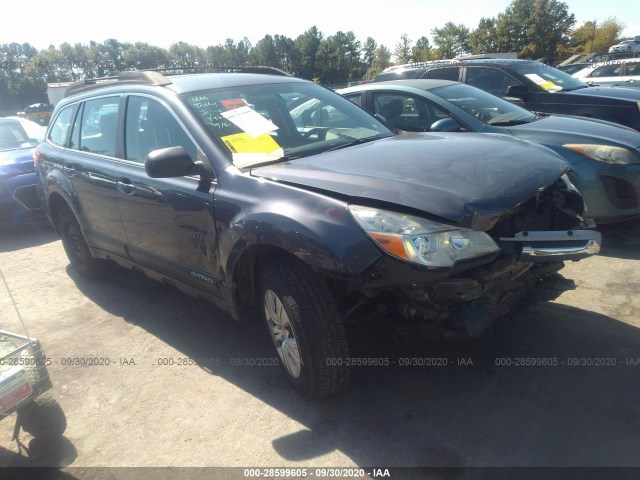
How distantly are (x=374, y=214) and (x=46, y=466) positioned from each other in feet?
6.86

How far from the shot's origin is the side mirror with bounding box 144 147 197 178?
2803mm

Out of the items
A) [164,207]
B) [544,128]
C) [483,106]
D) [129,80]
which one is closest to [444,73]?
[483,106]

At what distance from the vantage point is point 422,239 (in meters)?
2.21

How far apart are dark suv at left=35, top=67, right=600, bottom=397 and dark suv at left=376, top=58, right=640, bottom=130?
12.5 feet

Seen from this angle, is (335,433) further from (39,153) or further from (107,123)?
(39,153)

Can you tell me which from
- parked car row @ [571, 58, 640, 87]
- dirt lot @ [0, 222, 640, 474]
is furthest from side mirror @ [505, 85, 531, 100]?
parked car row @ [571, 58, 640, 87]

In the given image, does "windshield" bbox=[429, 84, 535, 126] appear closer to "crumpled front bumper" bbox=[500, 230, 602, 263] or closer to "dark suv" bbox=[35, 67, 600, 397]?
"dark suv" bbox=[35, 67, 600, 397]

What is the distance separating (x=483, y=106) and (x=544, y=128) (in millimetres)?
721

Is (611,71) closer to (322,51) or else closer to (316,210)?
(316,210)

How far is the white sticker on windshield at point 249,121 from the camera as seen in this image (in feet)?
10.4

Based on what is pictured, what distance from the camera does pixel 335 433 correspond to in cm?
258

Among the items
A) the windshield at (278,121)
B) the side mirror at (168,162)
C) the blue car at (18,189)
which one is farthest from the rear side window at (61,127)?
the side mirror at (168,162)

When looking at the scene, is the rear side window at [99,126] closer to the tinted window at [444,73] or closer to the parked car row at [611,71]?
the tinted window at [444,73]

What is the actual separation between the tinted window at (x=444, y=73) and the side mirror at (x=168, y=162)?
5290 mm
